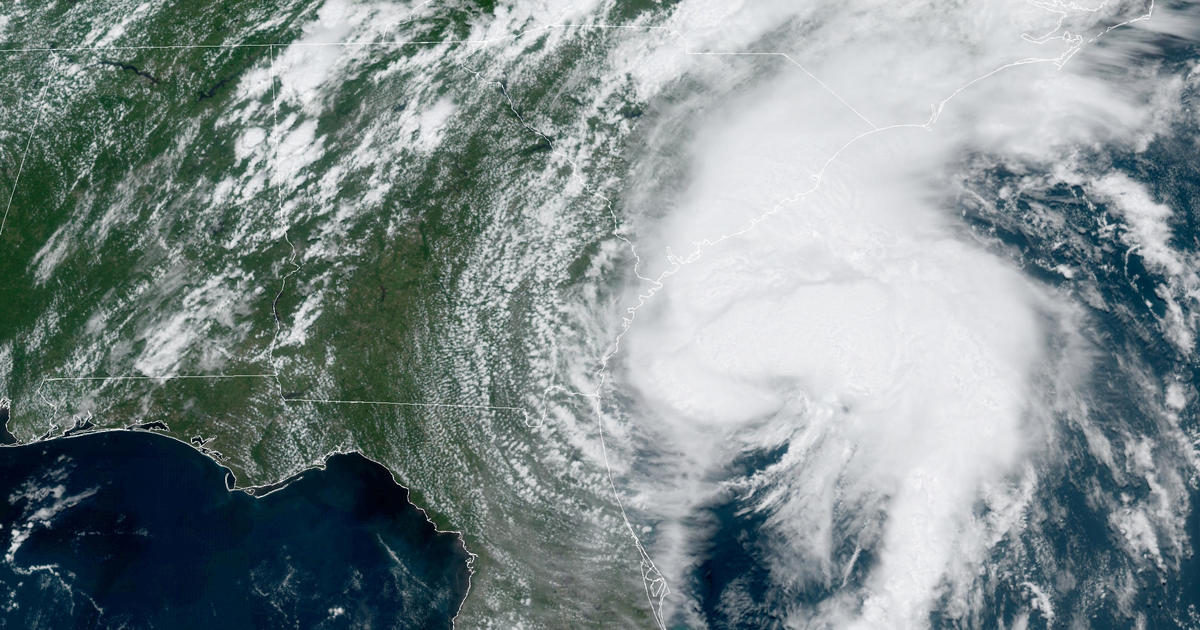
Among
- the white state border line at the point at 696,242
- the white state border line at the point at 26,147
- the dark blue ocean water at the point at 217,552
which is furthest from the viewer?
the white state border line at the point at 26,147

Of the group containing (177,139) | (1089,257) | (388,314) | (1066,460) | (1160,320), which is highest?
(177,139)

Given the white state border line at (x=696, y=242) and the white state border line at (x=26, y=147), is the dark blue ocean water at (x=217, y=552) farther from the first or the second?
the white state border line at (x=26, y=147)

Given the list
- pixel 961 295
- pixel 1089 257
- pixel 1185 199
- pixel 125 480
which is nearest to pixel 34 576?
pixel 125 480

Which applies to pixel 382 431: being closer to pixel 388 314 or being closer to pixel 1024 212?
pixel 388 314

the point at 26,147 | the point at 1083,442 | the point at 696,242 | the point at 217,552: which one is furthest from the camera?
the point at 26,147

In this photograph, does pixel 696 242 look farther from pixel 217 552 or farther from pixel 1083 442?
pixel 217 552

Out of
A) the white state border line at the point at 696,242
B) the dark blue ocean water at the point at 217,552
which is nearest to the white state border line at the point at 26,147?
the white state border line at the point at 696,242

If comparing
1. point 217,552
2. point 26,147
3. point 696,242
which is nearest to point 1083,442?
point 696,242

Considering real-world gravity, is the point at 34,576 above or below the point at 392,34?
below

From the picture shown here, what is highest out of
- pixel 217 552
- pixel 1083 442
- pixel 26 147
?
pixel 26 147
